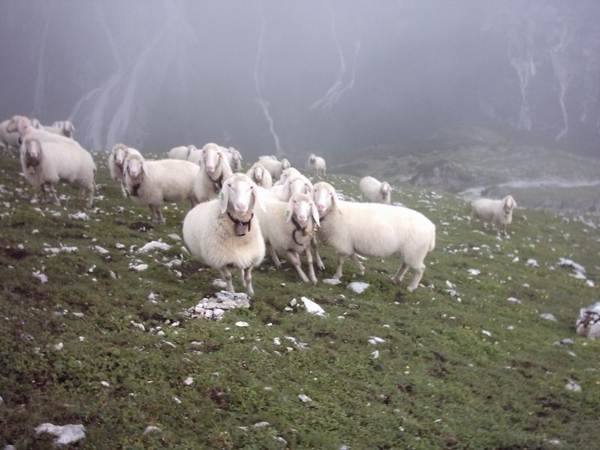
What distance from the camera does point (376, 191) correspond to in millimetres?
23469

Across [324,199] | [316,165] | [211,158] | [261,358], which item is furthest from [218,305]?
[316,165]

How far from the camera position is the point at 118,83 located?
7831cm

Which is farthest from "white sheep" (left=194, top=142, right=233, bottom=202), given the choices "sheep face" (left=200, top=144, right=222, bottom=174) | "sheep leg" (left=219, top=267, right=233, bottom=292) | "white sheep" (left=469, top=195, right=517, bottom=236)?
"white sheep" (left=469, top=195, right=517, bottom=236)

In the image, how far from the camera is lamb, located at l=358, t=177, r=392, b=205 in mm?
22734

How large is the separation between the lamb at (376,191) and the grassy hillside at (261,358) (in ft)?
38.7

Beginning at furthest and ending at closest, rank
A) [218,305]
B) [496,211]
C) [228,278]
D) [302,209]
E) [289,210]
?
[496,211] → [289,210] → [302,209] → [228,278] → [218,305]

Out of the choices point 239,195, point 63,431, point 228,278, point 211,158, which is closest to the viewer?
point 63,431

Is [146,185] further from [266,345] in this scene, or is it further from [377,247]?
[266,345]

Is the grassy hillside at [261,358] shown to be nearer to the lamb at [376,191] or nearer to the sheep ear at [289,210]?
the sheep ear at [289,210]

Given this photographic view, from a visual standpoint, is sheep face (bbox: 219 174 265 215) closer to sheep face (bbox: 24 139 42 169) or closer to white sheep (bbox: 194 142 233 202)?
white sheep (bbox: 194 142 233 202)

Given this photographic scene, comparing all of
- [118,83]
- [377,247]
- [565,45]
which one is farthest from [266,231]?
[565,45]

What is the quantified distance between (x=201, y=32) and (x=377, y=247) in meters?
103

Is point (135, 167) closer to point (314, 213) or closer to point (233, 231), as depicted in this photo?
point (233, 231)

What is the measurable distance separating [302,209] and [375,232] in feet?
7.04
